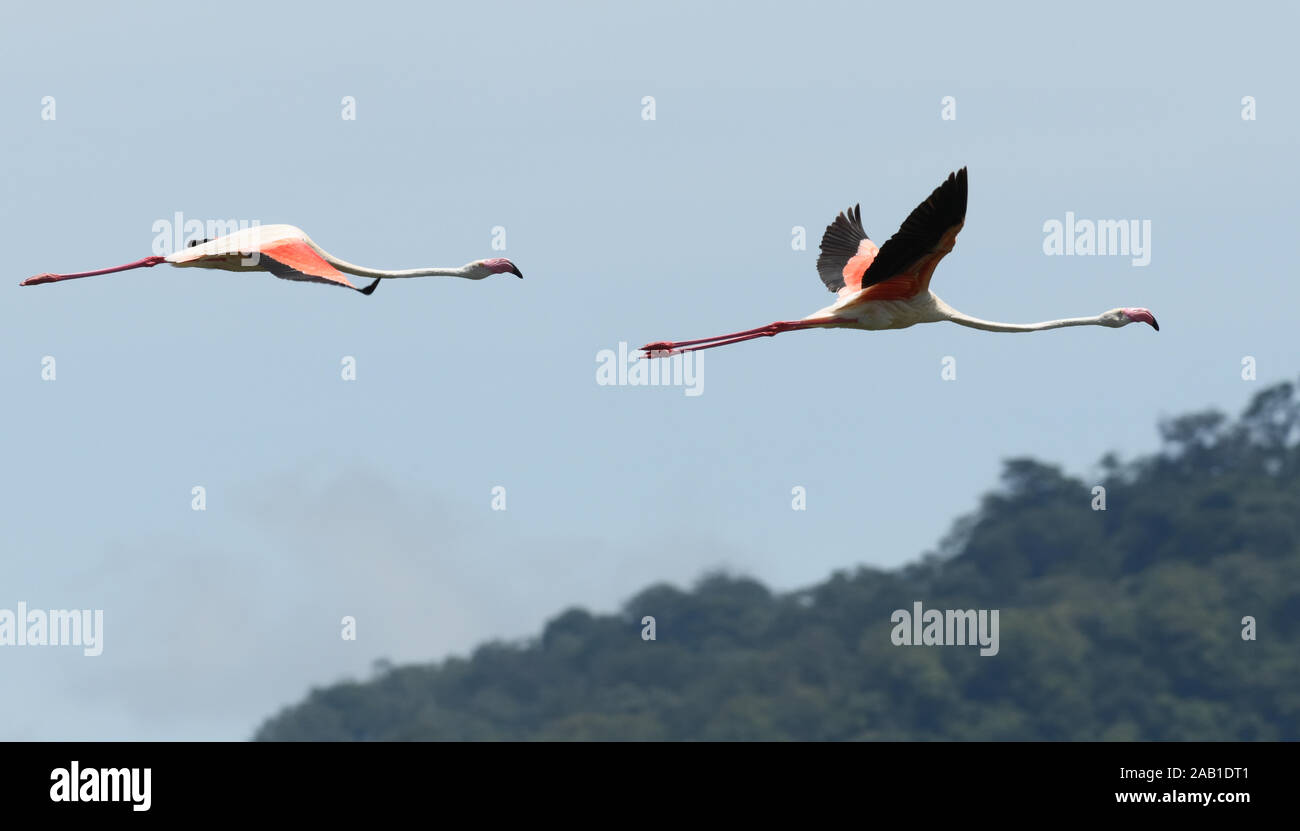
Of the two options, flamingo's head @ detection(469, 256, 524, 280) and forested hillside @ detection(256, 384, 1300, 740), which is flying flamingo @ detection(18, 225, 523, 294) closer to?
flamingo's head @ detection(469, 256, 524, 280)

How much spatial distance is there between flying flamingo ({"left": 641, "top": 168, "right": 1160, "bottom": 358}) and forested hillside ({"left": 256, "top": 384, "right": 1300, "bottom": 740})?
54.2m

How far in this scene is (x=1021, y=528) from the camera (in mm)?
93125

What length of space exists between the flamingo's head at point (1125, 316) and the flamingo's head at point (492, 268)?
6190mm

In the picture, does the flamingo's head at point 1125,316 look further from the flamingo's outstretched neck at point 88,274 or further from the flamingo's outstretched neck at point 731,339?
the flamingo's outstretched neck at point 88,274

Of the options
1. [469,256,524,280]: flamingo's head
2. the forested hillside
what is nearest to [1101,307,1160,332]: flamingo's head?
[469,256,524,280]: flamingo's head

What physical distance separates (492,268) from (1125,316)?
6577mm

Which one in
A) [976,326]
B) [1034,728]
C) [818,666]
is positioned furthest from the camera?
[818,666]

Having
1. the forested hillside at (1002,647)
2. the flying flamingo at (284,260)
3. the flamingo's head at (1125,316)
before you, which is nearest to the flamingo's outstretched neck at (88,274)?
the flying flamingo at (284,260)

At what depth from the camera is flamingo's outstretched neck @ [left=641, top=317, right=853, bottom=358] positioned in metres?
23.5

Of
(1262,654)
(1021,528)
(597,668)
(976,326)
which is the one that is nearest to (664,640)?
(597,668)

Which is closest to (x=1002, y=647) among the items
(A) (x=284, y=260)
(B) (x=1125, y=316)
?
(B) (x=1125, y=316)

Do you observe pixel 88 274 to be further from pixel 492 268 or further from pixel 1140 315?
pixel 1140 315

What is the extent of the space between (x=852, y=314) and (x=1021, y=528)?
70192mm
